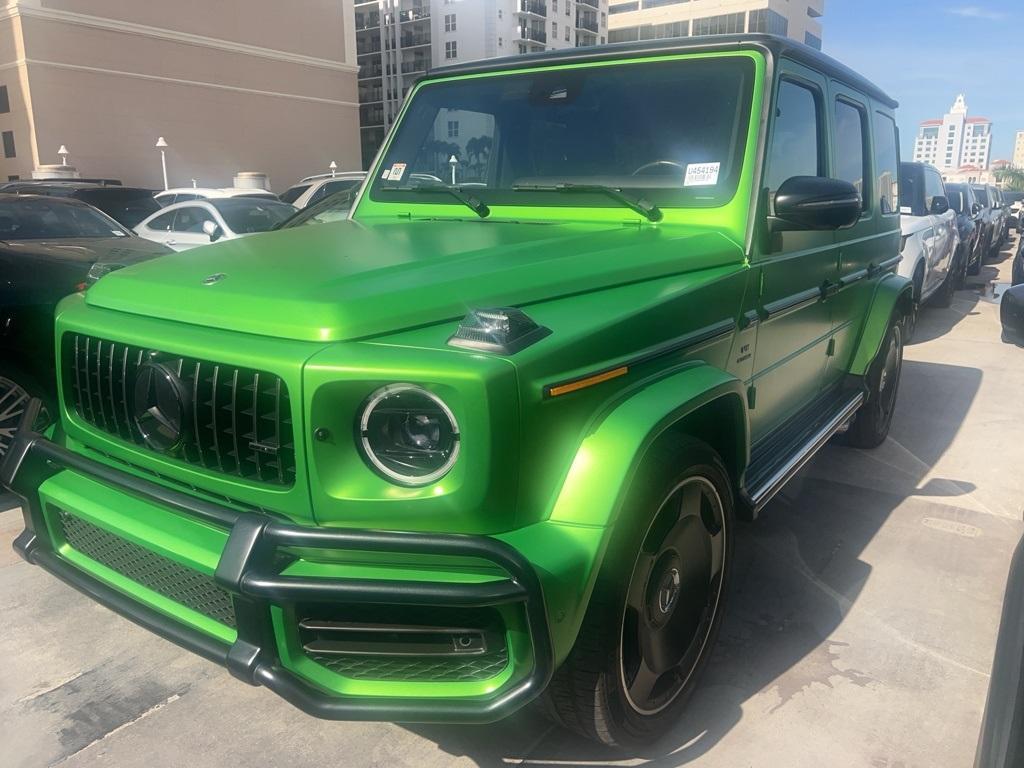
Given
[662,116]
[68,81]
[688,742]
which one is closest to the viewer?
[688,742]

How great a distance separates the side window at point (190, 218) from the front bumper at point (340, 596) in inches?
353

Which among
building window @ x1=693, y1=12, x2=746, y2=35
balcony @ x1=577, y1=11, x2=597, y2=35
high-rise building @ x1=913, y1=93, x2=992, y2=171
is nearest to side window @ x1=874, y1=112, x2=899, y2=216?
building window @ x1=693, y1=12, x2=746, y2=35

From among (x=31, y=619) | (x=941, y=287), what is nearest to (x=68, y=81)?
(x=941, y=287)

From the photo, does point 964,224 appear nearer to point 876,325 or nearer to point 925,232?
point 925,232

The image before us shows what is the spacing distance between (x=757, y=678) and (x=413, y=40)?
7296 centimetres

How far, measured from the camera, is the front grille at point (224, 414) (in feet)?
6.15

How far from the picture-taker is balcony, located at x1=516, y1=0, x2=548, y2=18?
64375 millimetres

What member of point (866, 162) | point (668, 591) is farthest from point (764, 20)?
point (668, 591)

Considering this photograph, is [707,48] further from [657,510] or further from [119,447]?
[119,447]

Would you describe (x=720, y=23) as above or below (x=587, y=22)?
below

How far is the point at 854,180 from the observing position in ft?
13.4

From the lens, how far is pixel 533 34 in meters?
66.7

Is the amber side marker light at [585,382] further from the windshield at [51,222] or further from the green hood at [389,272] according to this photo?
the windshield at [51,222]

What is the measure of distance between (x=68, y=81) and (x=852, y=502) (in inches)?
1557
